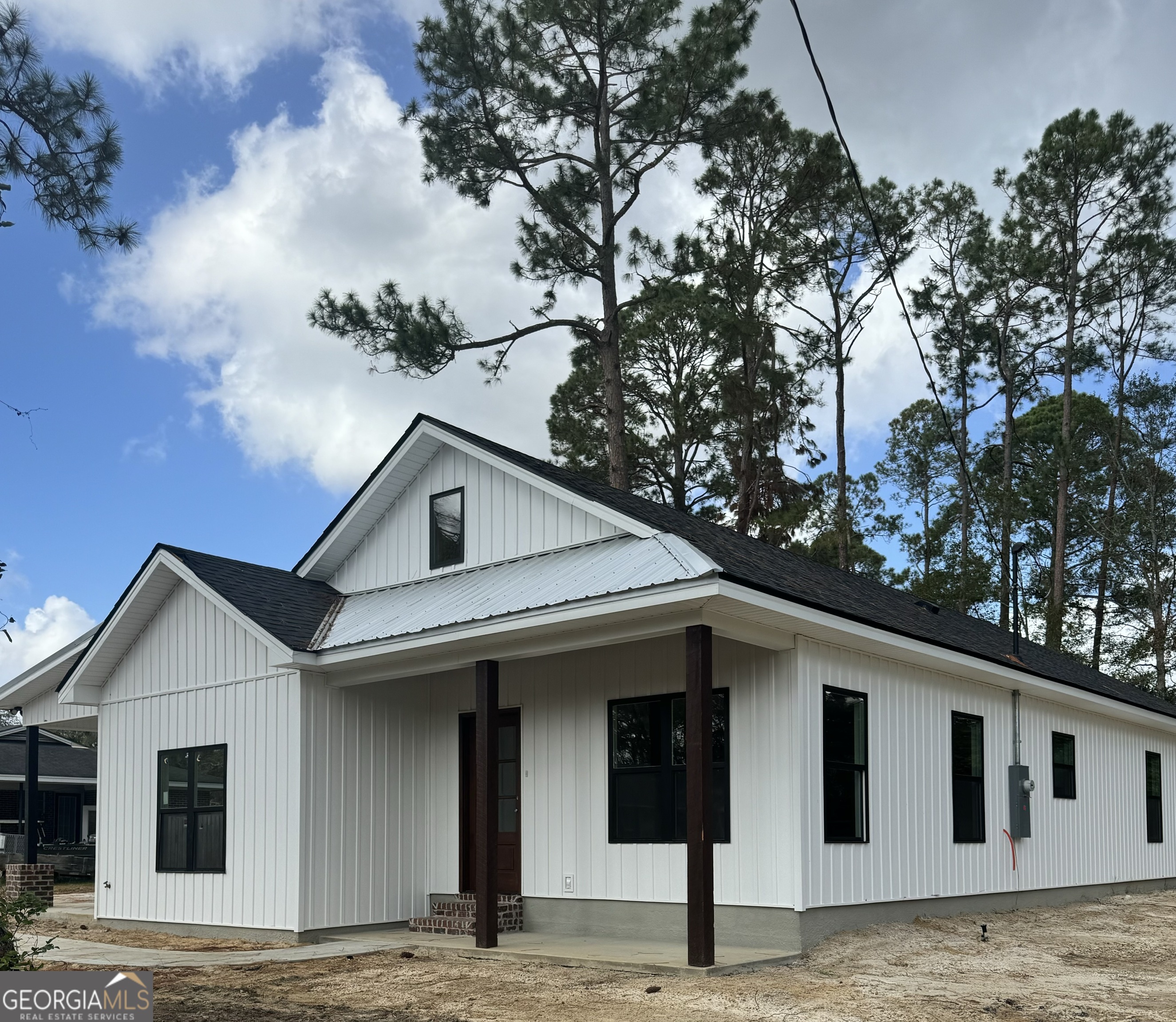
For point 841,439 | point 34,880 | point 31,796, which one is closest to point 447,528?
point 34,880

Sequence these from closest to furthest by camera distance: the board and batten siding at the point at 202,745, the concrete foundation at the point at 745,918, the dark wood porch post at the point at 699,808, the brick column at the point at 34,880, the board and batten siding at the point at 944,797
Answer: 1. the dark wood porch post at the point at 699,808
2. the concrete foundation at the point at 745,918
3. the board and batten siding at the point at 944,797
4. the board and batten siding at the point at 202,745
5. the brick column at the point at 34,880

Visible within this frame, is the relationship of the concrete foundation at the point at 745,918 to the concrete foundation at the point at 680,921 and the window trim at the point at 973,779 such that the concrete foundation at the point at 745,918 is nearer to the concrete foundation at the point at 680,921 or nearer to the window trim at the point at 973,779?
the concrete foundation at the point at 680,921

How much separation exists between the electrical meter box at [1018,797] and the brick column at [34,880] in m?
13.3

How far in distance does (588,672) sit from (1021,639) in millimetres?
13171

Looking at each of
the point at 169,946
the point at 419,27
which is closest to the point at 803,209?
the point at 419,27

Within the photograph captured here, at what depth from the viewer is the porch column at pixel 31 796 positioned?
62.3 ft

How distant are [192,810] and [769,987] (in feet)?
25.8

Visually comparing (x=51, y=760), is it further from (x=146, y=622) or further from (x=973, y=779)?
(x=973, y=779)

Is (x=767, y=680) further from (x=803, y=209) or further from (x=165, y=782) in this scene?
(x=803, y=209)

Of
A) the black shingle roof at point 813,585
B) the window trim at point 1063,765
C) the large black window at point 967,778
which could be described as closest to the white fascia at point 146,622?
the black shingle roof at point 813,585

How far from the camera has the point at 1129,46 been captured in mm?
15234

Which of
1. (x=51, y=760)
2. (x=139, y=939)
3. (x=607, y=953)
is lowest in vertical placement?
(x=139, y=939)

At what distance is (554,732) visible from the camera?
43.3 feet

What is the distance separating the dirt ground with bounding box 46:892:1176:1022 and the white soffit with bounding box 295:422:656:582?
485cm
